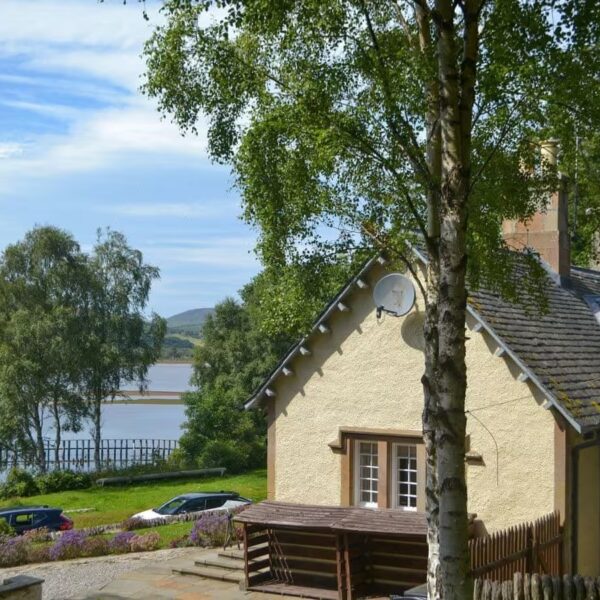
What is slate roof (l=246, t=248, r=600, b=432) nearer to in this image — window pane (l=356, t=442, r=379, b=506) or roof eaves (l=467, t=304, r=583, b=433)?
roof eaves (l=467, t=304, r=583, b=433)

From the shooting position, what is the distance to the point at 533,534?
1528cm

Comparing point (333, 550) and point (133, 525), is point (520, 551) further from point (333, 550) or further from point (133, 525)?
point (133, 525)

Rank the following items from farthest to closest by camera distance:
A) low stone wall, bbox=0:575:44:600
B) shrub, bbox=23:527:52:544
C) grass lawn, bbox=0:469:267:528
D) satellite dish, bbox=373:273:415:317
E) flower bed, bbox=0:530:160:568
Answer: grass lawn, bbox=0:469:267:528
shrub, bbox=23:527:52:544
flower bed, bbox=0:530:160:568
satellite dish, bbox=373:273:415:317
low stone wall, bbox=0:575:44:600

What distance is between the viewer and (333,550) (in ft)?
60.2

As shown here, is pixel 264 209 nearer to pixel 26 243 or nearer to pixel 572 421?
pixel 572 421

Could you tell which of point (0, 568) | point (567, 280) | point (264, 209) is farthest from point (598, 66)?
point (0, 568)

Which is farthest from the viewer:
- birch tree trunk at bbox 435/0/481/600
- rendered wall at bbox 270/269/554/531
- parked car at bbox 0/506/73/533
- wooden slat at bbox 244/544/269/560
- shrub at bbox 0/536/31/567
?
parked car at bbox 0/506/73/533

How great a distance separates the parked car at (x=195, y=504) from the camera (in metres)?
31.1

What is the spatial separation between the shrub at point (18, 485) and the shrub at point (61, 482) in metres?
0.39

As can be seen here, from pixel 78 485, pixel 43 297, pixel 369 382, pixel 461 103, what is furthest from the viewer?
pixel 43 297

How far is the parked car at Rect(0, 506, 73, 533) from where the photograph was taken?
3016cm

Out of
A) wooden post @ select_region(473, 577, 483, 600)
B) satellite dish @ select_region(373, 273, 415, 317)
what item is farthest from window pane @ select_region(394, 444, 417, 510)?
wooden post @ select_region(473, 577, 483, 600)

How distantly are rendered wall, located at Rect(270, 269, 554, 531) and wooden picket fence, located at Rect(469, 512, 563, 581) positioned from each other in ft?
2.17

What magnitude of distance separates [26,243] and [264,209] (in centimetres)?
4004
